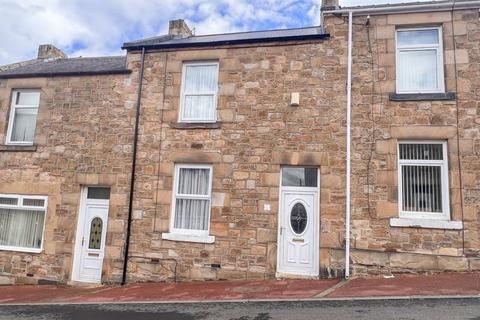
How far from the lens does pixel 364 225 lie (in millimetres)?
8914

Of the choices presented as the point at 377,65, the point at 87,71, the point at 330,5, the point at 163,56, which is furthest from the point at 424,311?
the point at 87,71

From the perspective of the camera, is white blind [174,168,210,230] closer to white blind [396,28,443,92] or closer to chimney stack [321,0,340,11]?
chimney stack [321,0,340,11]

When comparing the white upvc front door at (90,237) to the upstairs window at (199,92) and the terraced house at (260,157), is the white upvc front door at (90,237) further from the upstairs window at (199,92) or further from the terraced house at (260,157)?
the upstairs window at (199,92)

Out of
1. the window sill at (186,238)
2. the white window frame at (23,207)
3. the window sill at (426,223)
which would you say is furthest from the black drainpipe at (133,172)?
the window sill at (426,223)

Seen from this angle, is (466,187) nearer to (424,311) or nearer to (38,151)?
(424,311)

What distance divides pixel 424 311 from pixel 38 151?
10.0 meters

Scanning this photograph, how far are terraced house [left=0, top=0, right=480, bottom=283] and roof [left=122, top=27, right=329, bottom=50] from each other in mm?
74

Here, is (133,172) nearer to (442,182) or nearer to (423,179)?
(423,179)

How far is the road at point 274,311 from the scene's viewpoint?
230 inches

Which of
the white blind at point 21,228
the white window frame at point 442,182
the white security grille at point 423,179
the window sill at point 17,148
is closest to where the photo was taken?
the white window frame at point 442,182

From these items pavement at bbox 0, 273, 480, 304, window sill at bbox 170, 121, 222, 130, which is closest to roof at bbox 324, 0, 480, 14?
window sill at bbox 170, 121, 222, 130

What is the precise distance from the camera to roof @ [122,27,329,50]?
392 inches

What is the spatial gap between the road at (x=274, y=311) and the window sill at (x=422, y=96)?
14.7 ft

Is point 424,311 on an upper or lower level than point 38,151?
lower
